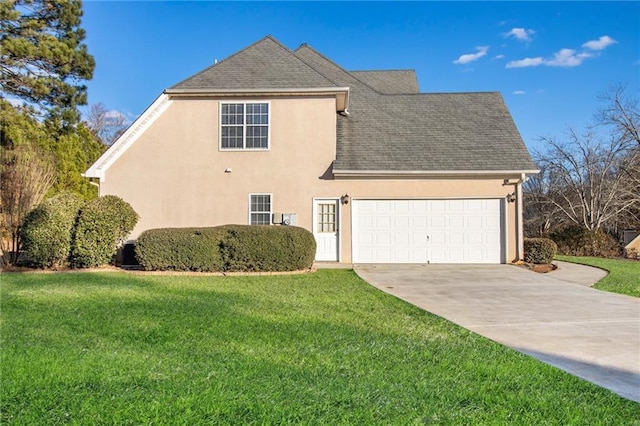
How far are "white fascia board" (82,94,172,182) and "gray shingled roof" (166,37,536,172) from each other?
0.91 metres

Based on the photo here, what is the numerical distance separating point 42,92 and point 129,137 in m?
6.29

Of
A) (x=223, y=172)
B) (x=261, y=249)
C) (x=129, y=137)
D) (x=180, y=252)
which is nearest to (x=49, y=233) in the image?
(x=180, y=252)

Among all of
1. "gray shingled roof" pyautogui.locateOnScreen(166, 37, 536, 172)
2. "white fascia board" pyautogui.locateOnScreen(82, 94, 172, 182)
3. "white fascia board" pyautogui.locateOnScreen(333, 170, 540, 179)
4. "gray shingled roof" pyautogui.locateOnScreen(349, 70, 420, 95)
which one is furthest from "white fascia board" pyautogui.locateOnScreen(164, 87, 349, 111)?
"gray shingled roof" pyautogui.locateOnScreen(349, 70, 420, 95)

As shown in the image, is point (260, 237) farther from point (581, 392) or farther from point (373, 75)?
point (373, 75)

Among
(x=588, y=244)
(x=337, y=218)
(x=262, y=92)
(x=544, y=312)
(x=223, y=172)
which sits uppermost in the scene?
(x=262, y=92)

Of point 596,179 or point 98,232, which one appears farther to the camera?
point 596,179

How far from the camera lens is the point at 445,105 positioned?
17312 millimetres

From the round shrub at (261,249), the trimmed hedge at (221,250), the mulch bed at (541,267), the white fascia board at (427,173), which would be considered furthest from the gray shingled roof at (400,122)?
the trimmed hedge at (221,250)

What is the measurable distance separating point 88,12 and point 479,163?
61.6 ft

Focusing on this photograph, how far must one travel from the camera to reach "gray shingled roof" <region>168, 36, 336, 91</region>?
47.5 feet

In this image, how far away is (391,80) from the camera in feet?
71.4

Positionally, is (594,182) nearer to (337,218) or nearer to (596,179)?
(596,179)

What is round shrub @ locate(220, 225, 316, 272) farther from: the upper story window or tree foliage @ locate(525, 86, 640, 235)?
tree foliage @ locate(525, 86, 640, 235)

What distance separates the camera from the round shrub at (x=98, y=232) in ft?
39.3
